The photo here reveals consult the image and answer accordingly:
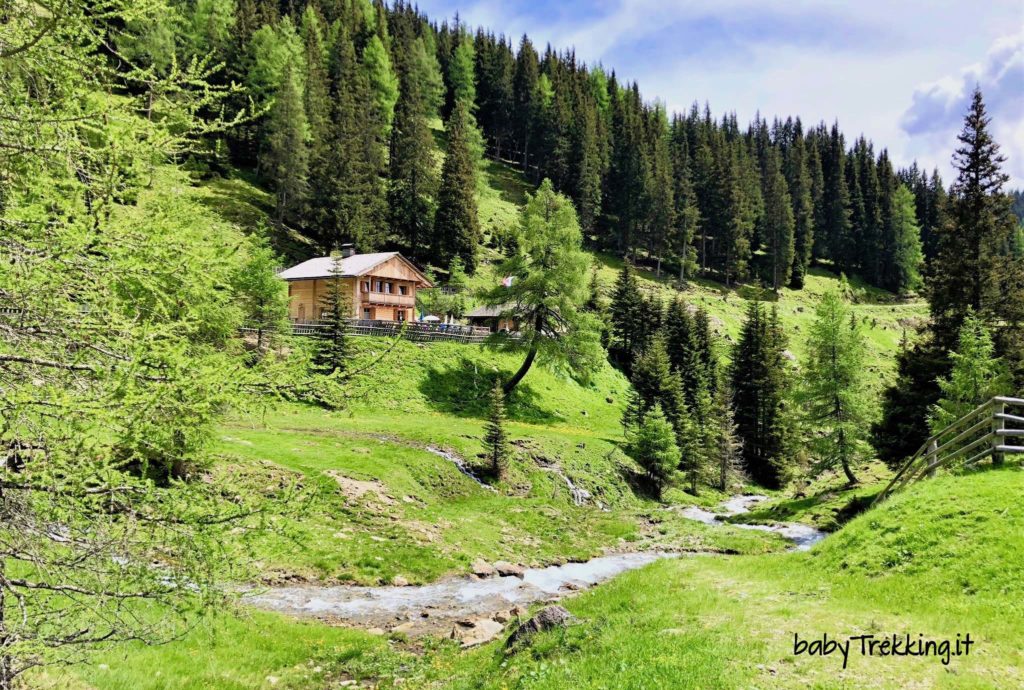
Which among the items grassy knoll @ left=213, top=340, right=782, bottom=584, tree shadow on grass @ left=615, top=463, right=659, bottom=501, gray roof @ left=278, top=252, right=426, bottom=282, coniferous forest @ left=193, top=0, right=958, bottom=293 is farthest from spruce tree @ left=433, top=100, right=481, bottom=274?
tree shadow on grass @ left=615, top=463, right=659, bottom=501

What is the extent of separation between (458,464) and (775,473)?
35910mm

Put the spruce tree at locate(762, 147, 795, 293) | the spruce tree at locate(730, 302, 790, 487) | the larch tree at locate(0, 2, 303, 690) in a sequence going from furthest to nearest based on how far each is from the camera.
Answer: the spruce tree at locate(762, 147, 795, 293)
the spruce tree at locate(730, 302, 790, 487)
the larch tree at locate(0, 2, 303, 690)

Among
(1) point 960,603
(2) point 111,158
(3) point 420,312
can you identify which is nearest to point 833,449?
(1) point 960,603

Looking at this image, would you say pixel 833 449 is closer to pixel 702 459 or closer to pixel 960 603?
pixel 702 459

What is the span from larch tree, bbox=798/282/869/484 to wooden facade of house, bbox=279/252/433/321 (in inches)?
1606

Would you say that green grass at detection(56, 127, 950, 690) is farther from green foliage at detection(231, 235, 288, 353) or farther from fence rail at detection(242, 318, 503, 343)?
fence rail at detection(242, 318, 503, 343)

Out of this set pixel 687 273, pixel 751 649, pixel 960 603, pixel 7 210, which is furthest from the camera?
pixel 687 273

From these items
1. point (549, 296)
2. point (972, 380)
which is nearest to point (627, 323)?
point (549, 296)

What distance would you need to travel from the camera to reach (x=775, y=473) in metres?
52.5

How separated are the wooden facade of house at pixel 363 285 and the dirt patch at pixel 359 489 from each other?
34.4 meters

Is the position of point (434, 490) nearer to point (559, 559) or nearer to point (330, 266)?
point (559, 559)

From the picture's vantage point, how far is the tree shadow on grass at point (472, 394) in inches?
1694

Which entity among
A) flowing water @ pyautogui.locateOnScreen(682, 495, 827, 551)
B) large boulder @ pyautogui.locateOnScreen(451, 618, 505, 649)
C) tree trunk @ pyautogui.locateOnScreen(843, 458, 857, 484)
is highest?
large boulder @ pyautogui.locateOnScreen(451, 618, 505, 649)

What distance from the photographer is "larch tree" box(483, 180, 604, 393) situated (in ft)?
148
